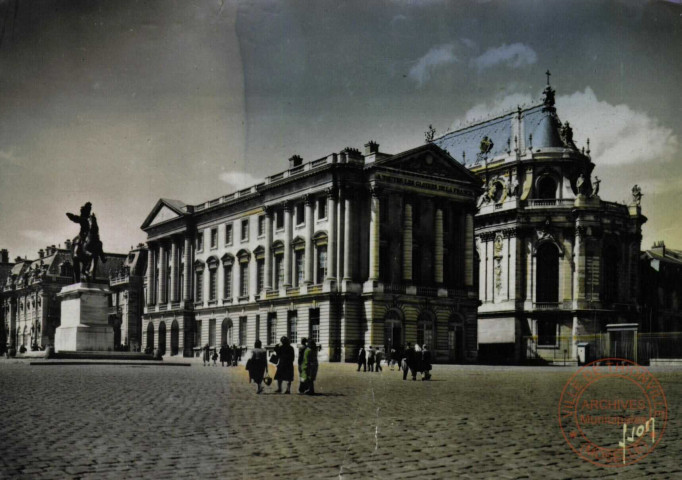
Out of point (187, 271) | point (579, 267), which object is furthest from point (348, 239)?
point (187, 271)

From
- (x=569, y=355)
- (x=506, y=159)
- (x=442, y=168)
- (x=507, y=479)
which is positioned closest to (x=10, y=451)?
(x=507, y=479)

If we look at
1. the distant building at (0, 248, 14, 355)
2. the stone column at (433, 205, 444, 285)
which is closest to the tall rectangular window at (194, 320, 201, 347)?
the stone column at (433, 205, 444, 285)

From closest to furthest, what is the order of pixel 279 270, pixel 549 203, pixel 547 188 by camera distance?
pixel 279 270 → pixel 549 203 → pixel 547 188

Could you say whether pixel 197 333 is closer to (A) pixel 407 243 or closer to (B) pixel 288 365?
(A) pixel 407 243

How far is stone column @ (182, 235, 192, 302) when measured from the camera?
7431 centimetres

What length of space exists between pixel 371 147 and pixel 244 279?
17.4 m

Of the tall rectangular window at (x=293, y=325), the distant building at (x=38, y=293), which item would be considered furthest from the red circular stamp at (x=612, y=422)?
the distant building at (x=38, y=293)

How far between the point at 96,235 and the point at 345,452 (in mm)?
33715

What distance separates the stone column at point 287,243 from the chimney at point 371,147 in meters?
7.60

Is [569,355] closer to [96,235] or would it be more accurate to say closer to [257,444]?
[96,235]

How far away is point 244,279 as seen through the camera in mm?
67188

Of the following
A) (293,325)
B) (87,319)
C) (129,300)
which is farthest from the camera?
(129,300)

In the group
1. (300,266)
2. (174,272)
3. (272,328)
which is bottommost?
(272,328)

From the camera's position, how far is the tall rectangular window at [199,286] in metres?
73.3
